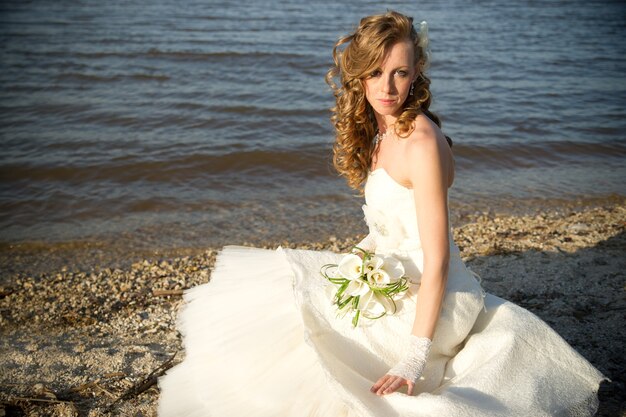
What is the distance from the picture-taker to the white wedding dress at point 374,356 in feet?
8.18

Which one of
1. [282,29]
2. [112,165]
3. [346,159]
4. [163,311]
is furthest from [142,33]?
[346,159]

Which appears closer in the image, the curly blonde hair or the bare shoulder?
the bare shoulder

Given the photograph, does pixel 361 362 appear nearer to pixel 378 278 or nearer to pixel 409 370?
pixel 409 370

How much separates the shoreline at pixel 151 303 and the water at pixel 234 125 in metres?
0.81

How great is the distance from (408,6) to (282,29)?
8057mm

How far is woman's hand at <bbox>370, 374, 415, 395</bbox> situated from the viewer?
2.48 meters

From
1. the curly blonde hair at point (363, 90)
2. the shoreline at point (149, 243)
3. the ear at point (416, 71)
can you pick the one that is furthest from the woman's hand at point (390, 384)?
the shoreline at point (149, 243)

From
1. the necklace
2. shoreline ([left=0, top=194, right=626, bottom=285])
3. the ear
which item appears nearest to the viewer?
the ear

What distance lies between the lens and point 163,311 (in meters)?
4.72

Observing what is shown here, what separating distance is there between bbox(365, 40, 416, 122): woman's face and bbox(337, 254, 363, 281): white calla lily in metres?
0.86

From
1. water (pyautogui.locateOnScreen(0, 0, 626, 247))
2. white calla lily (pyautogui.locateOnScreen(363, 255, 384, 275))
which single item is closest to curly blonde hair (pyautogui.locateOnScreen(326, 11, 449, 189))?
white calla lily (pyautogui.locateOnScreen(363, 255, 384, 275))

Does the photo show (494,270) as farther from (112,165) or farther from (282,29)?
(282,29)

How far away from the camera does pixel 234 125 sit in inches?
401

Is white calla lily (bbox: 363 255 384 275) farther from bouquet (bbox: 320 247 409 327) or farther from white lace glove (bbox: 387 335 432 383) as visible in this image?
white lace glove (bbox: 387 335 432 383)
